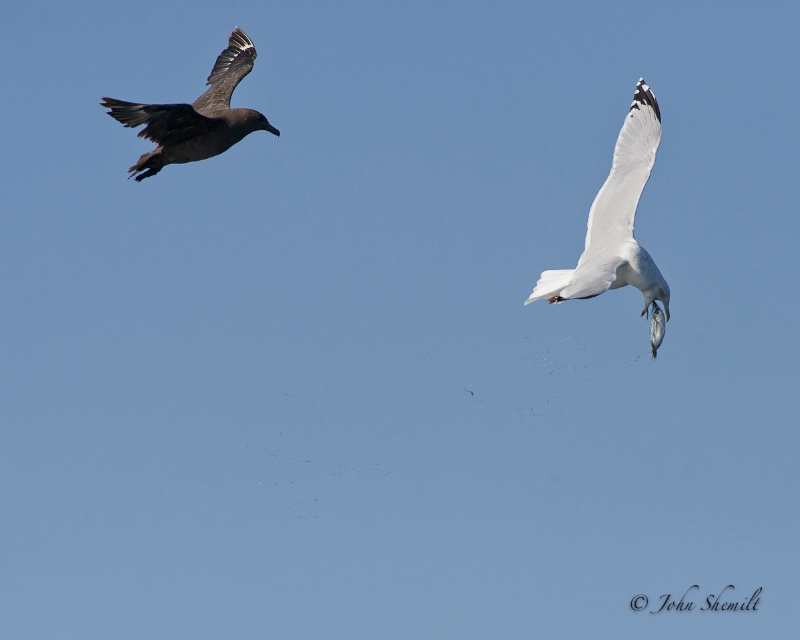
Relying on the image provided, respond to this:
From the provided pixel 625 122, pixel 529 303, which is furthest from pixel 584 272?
pixel 625 122

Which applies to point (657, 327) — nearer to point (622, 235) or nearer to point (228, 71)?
point (622, 235)

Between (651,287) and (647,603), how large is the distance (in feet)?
17.0

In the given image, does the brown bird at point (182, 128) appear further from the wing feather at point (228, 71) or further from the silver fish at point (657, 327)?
the silver fish at point (657, 327)

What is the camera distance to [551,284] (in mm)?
18781

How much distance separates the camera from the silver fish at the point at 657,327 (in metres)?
18.9

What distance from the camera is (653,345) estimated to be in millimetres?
18906

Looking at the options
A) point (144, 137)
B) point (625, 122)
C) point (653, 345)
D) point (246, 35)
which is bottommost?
point (653, 345)

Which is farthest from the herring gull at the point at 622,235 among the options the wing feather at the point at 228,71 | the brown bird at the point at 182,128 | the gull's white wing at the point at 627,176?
the wing feather at the point at 228,71

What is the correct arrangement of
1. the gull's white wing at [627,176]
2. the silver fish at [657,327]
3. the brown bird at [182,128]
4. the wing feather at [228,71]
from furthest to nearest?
the wing feather at [228,71] < the gull's white wing at [627,176] < the silver fish at [657,327] < the brown bird at [182,128]

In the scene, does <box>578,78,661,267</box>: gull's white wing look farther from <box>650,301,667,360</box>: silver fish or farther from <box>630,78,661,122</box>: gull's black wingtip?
<box>650,301,667,360</box>: silver fish

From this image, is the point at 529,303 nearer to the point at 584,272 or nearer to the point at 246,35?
the point at 584,272

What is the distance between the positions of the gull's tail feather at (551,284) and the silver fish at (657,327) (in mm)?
1303

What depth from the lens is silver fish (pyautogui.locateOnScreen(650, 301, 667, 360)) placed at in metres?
18.9

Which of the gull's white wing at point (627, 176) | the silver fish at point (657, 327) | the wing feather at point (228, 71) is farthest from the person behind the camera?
the wing feather at point (228, 71)
